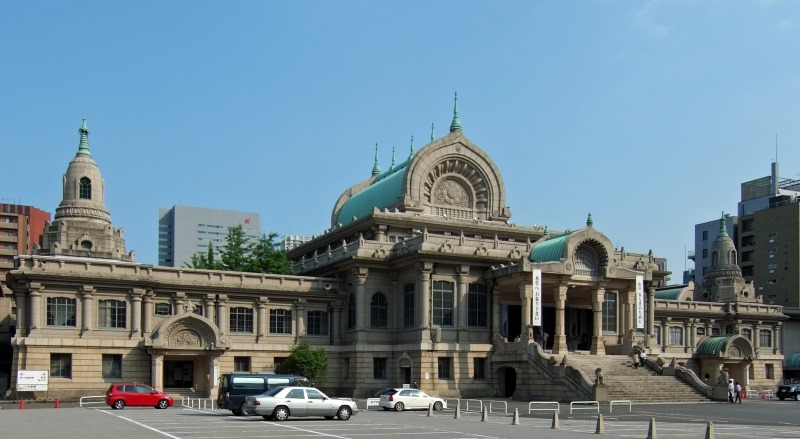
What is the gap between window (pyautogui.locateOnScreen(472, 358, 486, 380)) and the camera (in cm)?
7369

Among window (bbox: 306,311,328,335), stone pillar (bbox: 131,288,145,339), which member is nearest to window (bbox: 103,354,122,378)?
stone pillar (bbox: 131,288,145,339)

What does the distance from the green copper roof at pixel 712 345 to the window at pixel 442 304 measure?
31.5 m

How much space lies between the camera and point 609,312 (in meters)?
79.9

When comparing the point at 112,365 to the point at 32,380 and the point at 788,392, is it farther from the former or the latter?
the point at 788,392

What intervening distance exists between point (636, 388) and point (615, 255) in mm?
16040

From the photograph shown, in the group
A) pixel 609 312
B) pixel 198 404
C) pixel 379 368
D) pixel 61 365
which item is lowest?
pixel 198 404

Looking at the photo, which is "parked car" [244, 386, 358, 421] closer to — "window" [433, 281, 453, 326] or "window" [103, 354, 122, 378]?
"window" [103, 354, 122, 378]

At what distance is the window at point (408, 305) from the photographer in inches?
2961

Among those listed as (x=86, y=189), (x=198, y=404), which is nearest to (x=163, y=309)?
(x=86, y=189)

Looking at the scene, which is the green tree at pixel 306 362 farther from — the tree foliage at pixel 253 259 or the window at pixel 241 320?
the tree foliage at pixel 253 259

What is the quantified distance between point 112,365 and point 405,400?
25467 millimetres

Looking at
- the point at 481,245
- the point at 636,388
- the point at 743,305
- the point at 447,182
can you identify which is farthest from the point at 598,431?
the point at 743,305

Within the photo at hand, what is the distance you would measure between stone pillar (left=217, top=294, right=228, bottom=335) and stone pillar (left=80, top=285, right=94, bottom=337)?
9.50m

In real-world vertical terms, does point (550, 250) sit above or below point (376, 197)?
below
